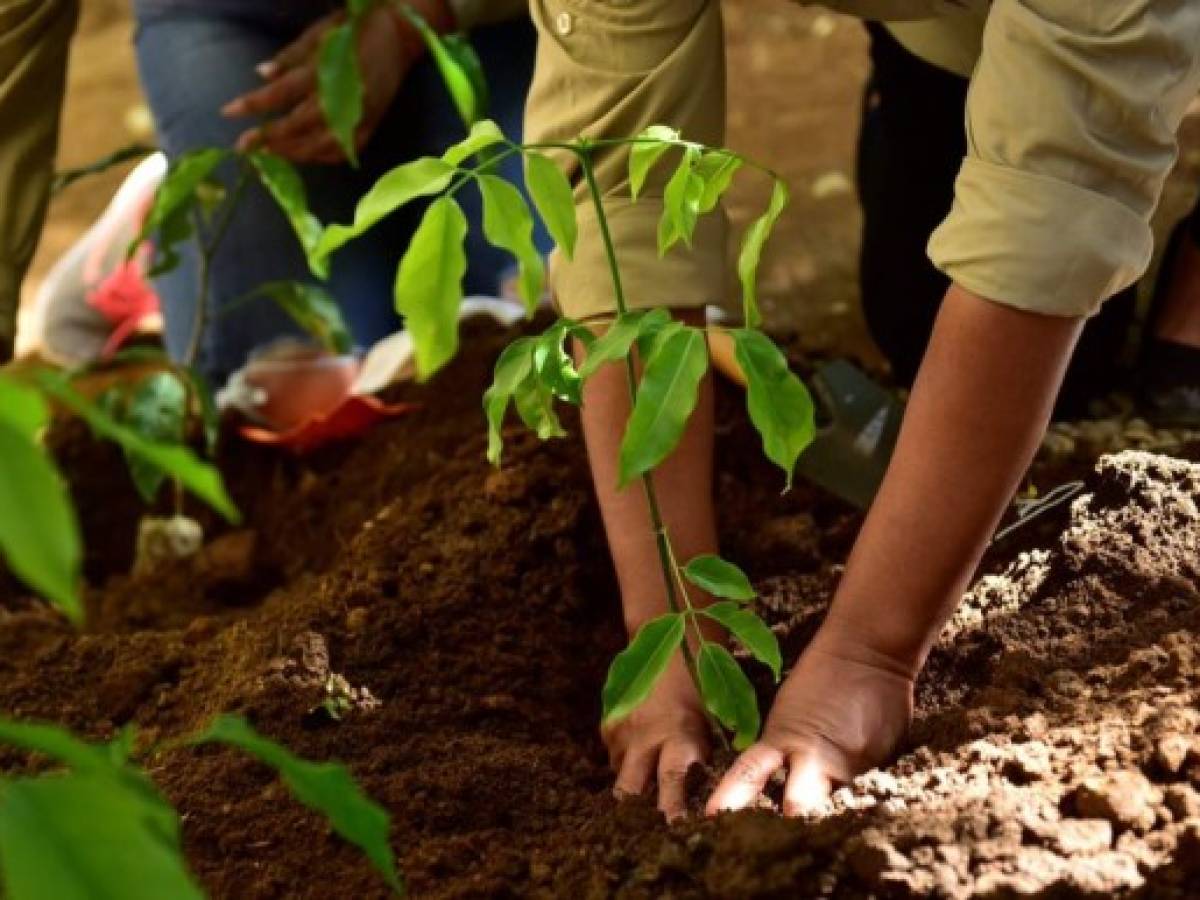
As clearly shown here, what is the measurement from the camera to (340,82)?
1689 millimetres

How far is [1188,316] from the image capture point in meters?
1.91

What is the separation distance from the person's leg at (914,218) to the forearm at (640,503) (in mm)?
659

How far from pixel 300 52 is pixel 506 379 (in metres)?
1.13

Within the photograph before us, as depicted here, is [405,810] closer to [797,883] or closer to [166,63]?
[797,883]

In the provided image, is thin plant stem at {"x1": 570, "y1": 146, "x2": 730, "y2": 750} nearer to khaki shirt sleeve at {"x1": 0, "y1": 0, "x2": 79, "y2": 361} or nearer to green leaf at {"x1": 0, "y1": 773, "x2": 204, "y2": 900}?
green leaf at {"x1": 0, "y1": 773, "x2": 204, "y2": 900}

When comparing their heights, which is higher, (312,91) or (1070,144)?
(1070,144)

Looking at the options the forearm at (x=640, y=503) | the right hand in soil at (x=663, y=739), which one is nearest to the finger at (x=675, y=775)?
the right hand in soil at (x=663, y=739)

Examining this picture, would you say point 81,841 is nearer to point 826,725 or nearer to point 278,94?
point 826,725

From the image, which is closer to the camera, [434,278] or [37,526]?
[37,526]

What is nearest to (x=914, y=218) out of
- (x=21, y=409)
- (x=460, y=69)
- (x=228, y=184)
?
(x=460, y=69)

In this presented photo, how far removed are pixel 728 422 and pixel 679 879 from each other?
0.78 m

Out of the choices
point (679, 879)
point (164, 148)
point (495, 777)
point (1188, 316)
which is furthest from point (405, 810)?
point (164, 148)

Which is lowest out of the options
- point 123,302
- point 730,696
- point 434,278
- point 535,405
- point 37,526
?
point 123,302

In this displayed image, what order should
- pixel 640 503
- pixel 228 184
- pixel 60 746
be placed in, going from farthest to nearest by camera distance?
pixel 228 184 → pixel 640 503 → pixel 60 746
